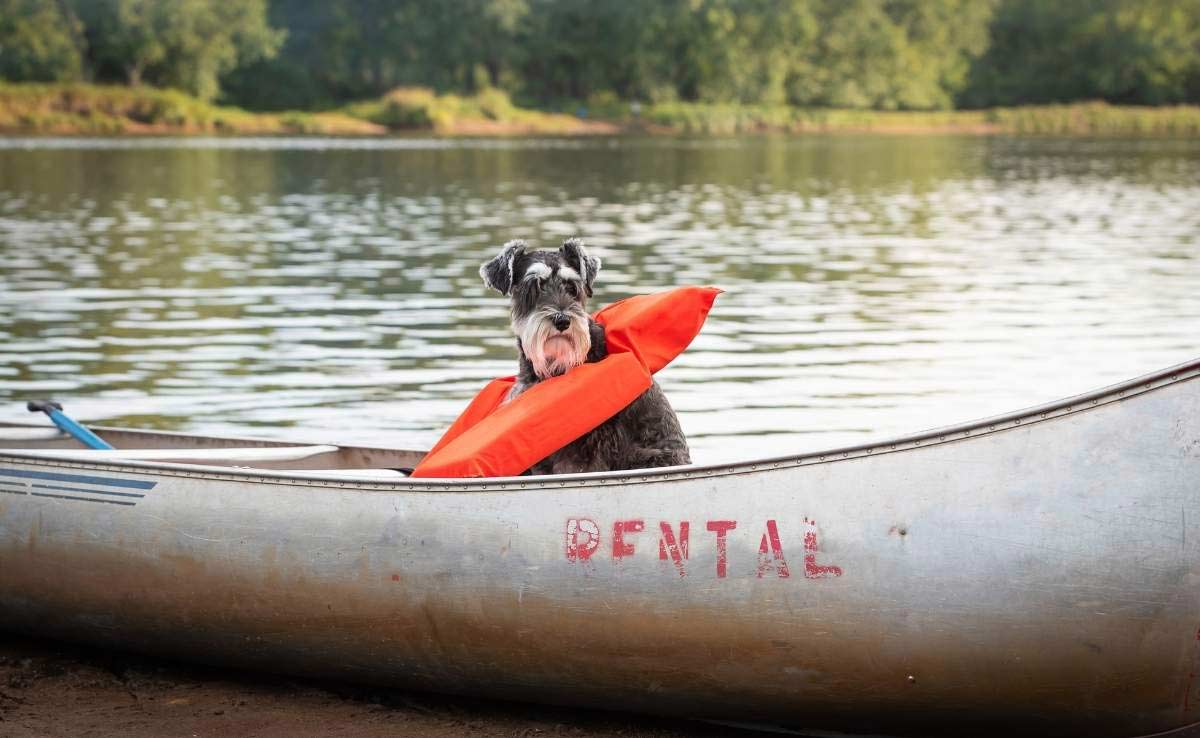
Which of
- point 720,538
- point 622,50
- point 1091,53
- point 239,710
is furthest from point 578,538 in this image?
point 1091,53

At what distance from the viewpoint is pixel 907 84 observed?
104 metres

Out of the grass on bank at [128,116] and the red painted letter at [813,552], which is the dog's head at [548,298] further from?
the grass on bank at [128,116]

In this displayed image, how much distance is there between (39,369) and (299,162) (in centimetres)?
3485

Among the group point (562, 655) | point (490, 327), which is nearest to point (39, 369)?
point (490, 327)

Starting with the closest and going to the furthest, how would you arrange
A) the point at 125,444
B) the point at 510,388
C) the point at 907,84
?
1. the point at 510,388
2. the point at 125,444
3. the point at 907,84

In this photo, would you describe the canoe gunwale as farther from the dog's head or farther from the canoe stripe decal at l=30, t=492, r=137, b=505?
the dog's head

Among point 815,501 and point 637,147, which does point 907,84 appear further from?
point 815,501

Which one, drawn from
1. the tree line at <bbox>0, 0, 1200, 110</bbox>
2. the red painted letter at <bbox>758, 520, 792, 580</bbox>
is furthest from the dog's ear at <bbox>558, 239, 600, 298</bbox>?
the tree line at <bbox>0, 0, 1200, 110</bbox>

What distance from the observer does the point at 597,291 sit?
17156 millimetres

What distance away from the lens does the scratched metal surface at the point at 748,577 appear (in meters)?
4.34

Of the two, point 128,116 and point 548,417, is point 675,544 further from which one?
point 128,116

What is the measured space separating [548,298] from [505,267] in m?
0.25

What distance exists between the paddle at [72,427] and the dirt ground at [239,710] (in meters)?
1.37

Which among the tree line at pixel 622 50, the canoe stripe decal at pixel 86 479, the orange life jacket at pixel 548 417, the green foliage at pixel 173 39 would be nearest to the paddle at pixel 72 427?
the canoe stripe decal at pixel 86 479
